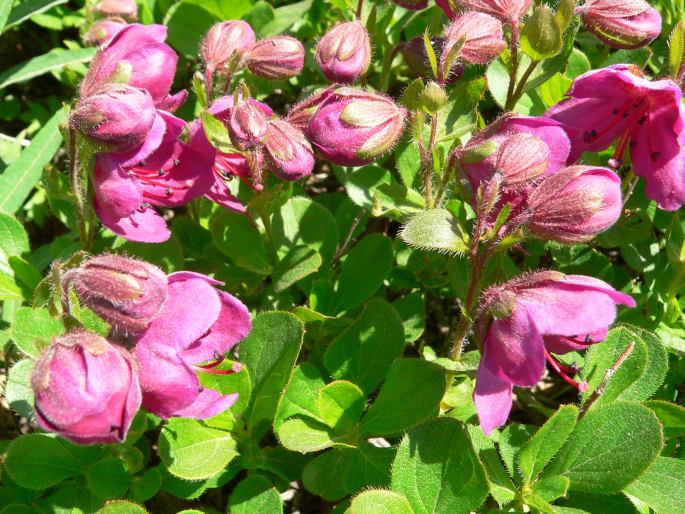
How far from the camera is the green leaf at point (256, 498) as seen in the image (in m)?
2.22

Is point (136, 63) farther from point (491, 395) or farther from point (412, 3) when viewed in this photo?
point (491, 395)

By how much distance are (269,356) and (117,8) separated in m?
1.78

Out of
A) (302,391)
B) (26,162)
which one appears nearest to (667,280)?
(302,391)

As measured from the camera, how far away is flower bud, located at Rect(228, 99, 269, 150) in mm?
2307

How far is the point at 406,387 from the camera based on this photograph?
2318mm

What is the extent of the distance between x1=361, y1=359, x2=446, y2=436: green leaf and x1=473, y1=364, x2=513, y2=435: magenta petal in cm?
20

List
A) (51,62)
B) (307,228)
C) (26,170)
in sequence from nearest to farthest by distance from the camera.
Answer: (307,228), (26,170), (51,62)

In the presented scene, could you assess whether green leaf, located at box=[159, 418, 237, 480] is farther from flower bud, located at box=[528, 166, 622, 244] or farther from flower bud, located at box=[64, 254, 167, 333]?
flower bud, located at box=[528, 166, 622, 244]

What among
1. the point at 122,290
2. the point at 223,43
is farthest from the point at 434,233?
the point at 223,43

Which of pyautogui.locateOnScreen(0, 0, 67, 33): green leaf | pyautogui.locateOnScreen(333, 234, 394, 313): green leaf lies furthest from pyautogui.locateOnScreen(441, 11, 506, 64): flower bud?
pyautogui.locateOnScreen(0, 0, 67, 33): green leaf

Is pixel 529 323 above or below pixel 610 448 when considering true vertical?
above

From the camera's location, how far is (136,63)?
2.47 metres

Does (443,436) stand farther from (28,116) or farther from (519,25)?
(28,116)

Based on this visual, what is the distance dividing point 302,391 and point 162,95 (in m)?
1.05
